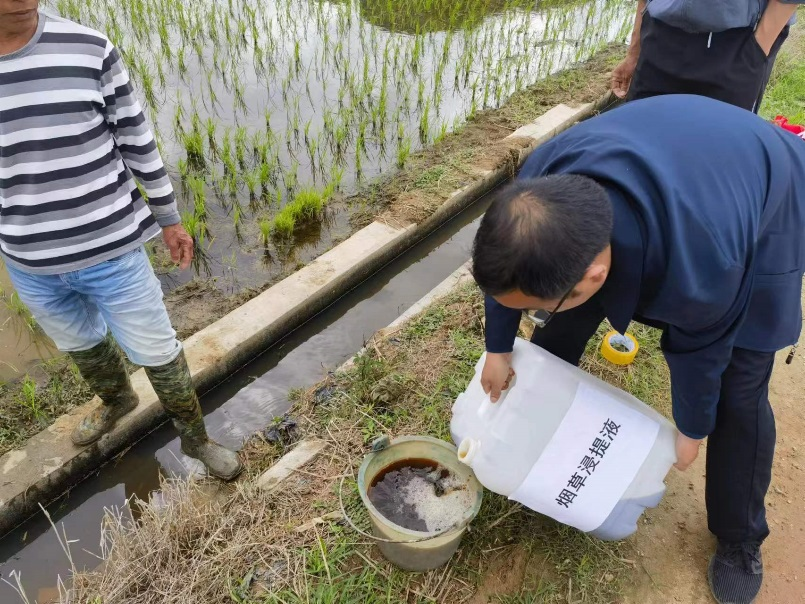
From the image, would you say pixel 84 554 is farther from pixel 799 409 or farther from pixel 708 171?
pixel 799 409

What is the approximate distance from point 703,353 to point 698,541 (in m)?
1.07

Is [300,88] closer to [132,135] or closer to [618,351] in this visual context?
[132,135]

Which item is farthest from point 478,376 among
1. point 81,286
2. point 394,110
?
point 394,110

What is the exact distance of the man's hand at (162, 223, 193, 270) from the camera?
194 cm

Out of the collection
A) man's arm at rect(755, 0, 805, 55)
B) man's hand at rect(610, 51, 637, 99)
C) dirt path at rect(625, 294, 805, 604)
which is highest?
man's arm at rect(755, 0, 805, 55)

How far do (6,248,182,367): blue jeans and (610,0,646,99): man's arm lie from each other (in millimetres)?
2058

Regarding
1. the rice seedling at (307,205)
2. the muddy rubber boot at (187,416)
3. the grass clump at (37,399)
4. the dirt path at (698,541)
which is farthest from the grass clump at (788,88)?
the grass clump at (37,399)

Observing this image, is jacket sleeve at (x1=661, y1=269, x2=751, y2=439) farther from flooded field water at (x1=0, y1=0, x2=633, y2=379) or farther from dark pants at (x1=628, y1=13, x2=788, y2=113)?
flooded field water at (x1=0, y1=0, x2=633, y2=379)

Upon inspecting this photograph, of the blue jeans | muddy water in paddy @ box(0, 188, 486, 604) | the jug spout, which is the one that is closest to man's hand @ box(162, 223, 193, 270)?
the blue jeans

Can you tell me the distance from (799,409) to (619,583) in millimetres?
1280

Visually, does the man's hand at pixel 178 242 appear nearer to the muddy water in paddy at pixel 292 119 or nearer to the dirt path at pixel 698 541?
the muddy water in paddy at pixel 292 119

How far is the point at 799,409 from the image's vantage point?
2516 millimetres

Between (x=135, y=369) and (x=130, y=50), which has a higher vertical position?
(x=130, y=50)

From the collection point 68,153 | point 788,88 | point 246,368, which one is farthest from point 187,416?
point 788,88
